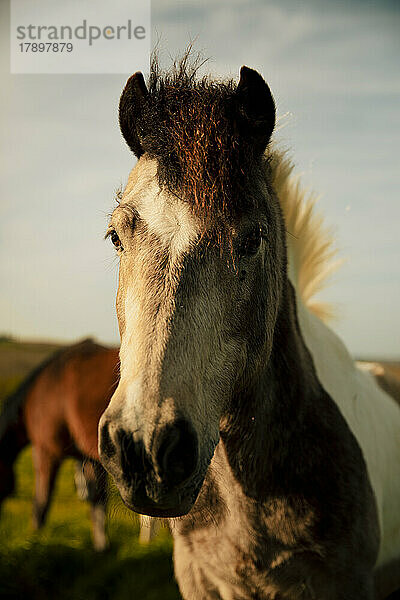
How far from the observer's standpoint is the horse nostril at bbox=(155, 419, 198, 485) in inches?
46.4

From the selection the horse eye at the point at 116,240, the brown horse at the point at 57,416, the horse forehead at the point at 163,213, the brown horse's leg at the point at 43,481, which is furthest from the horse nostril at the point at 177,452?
the brown horse's leg at the point at 43,481

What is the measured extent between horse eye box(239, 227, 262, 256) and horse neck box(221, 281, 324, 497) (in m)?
0.41

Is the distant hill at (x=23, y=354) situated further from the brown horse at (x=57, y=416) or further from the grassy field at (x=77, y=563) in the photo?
the grassy field at (x=77, y=563)

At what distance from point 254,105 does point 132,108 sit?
0.41m

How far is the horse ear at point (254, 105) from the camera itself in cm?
162

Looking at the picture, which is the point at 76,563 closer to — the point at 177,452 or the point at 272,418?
the point at 272,418

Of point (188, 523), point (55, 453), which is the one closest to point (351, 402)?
point (188, 523)

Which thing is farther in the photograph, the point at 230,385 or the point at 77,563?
the point at 77,563

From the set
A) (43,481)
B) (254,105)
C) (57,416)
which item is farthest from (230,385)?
(43,481)

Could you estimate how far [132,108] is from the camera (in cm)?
172

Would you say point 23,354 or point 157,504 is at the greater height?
point 157,504

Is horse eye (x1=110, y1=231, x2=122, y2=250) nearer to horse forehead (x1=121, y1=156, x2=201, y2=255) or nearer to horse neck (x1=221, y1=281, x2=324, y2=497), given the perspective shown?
horse forehead (x1=121, y1=156, x2=201, y2=255)

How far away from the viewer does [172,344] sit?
4.21 ft

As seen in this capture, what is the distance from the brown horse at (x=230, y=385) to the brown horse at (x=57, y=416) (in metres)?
3.02
